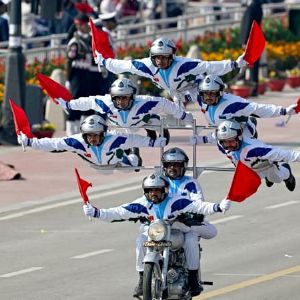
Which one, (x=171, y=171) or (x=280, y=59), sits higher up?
(x=171, y=171)

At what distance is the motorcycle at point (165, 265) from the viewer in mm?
18359

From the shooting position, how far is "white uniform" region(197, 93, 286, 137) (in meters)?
21.3

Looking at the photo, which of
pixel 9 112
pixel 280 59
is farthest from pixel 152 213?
pixel 280 59

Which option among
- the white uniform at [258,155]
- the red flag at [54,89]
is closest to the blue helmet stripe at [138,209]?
the white uniform at [258,155]

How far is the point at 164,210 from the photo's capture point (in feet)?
62.0

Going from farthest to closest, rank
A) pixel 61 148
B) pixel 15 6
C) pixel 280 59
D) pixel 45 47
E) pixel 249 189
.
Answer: pixel 280 59 < pixel 45 47 < pixel 15 6 < pixel 61 148 < pixel 249 189

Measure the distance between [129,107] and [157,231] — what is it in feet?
9.06

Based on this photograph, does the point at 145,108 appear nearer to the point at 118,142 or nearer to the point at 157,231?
the point at 118,142

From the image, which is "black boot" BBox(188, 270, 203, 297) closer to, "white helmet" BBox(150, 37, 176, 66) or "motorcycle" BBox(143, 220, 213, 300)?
"motorcycle" BBox(143, 220, 213, 300)

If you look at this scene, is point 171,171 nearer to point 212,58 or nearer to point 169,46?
point 169,46

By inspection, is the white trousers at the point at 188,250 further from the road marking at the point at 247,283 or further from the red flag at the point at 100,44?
the red flag at the point at 100,44

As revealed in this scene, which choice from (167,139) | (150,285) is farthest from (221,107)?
(150,285)

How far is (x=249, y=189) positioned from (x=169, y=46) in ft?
11.0

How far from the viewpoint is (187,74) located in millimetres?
21922
